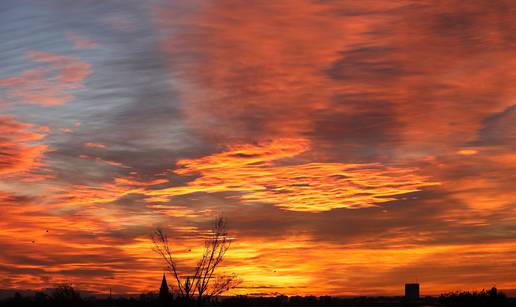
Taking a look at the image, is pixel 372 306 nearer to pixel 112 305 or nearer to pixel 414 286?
pixel 414 286

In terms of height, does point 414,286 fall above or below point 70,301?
above

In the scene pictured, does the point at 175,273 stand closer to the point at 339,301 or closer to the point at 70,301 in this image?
the point at 70,301

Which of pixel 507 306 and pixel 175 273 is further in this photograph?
pixel 507 306

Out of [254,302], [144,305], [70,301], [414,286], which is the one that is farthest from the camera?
[414,286]

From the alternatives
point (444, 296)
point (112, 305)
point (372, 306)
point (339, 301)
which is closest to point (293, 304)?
point (339, 301)

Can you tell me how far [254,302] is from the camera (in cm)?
11144

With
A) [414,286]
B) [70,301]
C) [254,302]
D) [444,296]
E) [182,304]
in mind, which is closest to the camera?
[182,304]

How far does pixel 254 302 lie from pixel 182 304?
4548 centimetres

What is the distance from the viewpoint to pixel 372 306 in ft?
Result: 375

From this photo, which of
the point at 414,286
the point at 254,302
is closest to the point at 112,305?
the point at 254,302

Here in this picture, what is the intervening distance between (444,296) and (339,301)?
30.1 metres

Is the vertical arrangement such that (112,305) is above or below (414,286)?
below

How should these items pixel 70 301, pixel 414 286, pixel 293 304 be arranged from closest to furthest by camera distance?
pixel 70 301
pixel 293 304
pixel 414 286

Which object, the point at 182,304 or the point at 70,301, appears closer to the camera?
the point at 182,304
